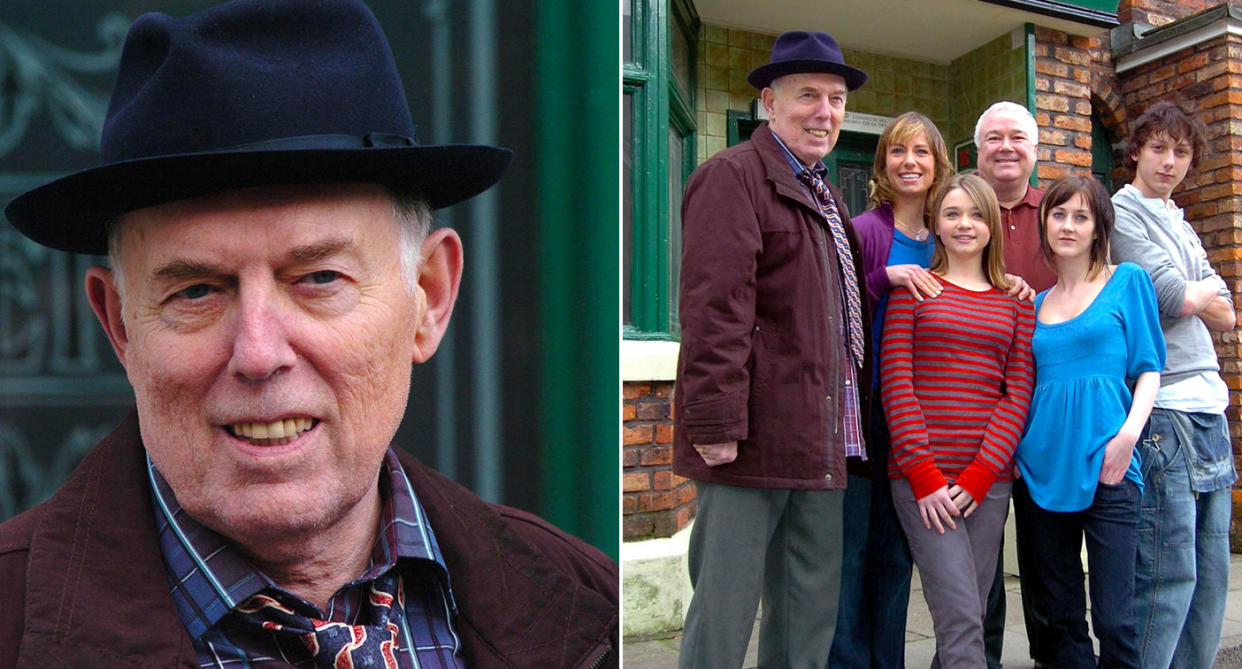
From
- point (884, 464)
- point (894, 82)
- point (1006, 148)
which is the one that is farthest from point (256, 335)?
point (894, 82)

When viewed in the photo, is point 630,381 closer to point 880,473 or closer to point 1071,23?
point 880,473

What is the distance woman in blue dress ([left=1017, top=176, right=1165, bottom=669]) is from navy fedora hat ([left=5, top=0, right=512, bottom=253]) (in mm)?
2430

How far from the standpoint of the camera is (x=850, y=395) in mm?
2732

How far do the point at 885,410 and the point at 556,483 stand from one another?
1845 millimetres

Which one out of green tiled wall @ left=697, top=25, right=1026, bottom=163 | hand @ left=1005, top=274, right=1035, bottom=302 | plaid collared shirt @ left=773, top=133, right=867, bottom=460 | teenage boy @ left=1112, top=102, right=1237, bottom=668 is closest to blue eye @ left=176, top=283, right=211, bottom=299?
plaid collared shirt @ left=773, top=133, right=867, bottom=460

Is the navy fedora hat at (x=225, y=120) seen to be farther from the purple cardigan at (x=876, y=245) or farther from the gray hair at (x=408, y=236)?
the purple cardigan at (x=876, y=245)

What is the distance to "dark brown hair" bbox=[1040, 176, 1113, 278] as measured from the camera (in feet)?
9.64

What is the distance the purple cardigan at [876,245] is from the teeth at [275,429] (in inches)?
87.5

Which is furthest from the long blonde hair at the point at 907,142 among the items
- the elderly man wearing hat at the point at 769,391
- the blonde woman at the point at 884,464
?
the elderly man wearing hat at the point at 769,391

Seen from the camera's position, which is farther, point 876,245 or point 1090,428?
point 876,245

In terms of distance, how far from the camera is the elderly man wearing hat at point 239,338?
91 cm

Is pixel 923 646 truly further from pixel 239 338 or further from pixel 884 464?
pixel 239 338

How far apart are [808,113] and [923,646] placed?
7.64ft

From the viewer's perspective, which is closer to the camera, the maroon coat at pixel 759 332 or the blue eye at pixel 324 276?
the blue eye at pixel 324 276
